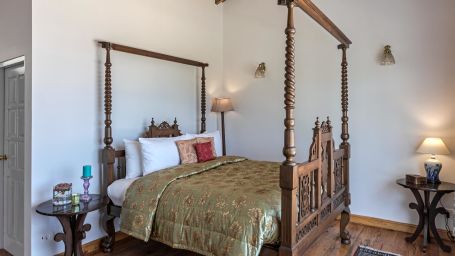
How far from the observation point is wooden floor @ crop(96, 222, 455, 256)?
10.2 ft

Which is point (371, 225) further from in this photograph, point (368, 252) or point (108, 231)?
point (108, 231)

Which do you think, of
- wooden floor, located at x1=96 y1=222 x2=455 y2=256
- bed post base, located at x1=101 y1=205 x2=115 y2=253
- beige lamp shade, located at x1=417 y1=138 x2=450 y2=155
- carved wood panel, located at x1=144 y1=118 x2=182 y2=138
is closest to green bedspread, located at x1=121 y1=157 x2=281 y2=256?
bed post base, located at x1=101 y1=205 x2=115 y2=253

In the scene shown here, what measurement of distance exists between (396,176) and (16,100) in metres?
4.40

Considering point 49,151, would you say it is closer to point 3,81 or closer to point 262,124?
point 3,81

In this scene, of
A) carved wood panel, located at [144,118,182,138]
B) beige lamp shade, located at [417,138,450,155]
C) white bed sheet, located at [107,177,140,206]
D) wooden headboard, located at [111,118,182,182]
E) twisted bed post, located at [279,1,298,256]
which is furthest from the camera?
carved wood panel, located at [144,118,182,138]

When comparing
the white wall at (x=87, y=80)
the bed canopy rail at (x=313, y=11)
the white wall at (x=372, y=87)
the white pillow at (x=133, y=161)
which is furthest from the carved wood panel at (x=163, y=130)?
the bed canopy rail at (x=313, y=11)

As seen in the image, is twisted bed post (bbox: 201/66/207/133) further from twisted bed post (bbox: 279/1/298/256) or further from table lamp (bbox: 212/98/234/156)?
twisted bed post (bbox: 279/1/298/256)

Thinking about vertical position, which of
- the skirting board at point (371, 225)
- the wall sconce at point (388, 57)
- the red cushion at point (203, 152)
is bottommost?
the skirting board at point (371, 225)

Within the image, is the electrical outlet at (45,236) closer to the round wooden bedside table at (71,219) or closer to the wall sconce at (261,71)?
the round wooden bedside table at (71,219)

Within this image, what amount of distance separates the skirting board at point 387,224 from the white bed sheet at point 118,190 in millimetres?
2902

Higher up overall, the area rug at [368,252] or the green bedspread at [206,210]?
the green bedspread at [206,210]

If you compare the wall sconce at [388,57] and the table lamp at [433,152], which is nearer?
the table lamp at [433,152]

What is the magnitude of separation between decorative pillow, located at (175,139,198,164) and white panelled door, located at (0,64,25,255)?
62.4 inches

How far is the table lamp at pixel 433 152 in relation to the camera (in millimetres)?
3227
